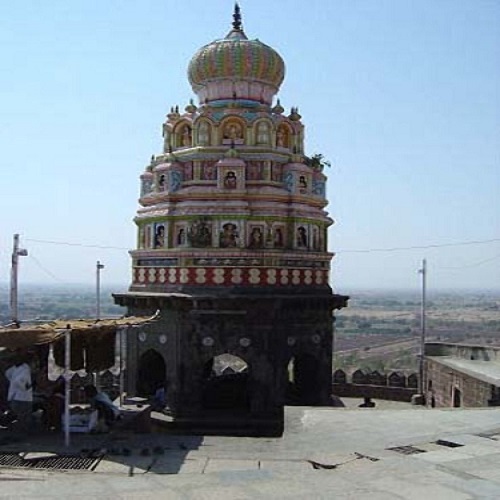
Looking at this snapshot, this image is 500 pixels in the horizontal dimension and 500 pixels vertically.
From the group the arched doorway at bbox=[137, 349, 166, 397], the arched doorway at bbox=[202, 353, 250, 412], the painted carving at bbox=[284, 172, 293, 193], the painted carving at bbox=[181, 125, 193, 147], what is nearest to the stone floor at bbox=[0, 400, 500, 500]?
the arched doorway at bbox=[202, 353, 250, 412]

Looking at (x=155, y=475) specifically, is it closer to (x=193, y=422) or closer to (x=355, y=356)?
(x=193, y=422)

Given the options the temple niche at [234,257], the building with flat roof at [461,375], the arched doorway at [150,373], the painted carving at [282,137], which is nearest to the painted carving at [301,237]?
the temple niche at [234,257]

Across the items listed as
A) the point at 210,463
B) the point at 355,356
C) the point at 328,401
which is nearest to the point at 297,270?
the point at 328,401

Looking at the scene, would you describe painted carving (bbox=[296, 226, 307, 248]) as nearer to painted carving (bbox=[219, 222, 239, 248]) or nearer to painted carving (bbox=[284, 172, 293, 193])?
painted carving (bbox=[284, 172, 293, 193])

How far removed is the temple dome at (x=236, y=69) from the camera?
2309 centimetres

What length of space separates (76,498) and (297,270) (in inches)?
475

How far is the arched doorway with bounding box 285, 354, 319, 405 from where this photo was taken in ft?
72.8

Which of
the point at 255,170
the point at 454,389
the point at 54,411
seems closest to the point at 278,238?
the point at 255,170

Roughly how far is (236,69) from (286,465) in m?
13.5

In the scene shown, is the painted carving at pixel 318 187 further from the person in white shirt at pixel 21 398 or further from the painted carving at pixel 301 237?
the person in white shirt at pixel 21 398

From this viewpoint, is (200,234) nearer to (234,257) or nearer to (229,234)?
(229,234)

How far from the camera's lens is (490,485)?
11539 millimetres

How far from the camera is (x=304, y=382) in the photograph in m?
22.9

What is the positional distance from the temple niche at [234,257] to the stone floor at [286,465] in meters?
3.61
